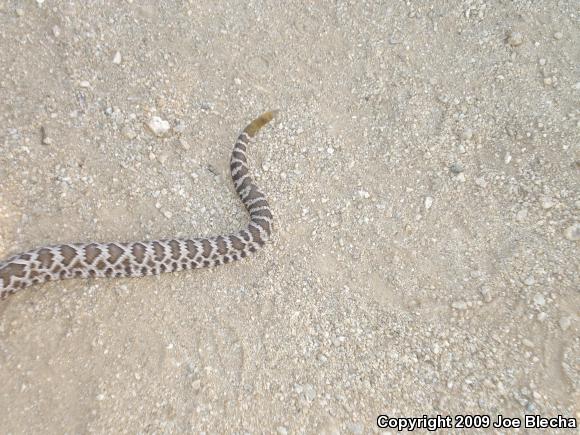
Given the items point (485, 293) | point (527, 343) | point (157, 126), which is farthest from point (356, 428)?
point (157, 126)

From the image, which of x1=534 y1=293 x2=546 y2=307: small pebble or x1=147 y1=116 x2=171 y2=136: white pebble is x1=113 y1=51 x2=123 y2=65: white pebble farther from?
x1=534 y1=293 x2=546 y2=307: small pebble

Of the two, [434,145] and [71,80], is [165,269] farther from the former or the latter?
[434,145]

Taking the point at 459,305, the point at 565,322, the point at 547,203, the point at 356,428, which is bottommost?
the point at 356,428

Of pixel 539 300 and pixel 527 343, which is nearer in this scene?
pixel 527 343

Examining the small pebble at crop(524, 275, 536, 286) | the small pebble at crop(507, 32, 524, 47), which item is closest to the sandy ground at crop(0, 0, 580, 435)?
the small pebble at crop(524, 275, 536, 286)

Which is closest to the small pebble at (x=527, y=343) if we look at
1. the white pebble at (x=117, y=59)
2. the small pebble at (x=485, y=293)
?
the small pebble at (x=485, y=293)

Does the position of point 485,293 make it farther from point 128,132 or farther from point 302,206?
point 128,132

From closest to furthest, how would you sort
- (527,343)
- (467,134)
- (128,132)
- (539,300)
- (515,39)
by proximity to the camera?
1. (527,343)
2. (539,300)
3. (128,132)
4. (467,134)
5. (515,39)

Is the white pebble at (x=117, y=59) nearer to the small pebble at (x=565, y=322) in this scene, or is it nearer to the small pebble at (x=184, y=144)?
the small pebble at (x=184, y=144)
